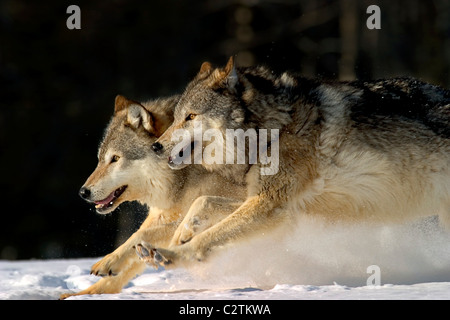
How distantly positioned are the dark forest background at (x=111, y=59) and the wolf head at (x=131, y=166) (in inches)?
359

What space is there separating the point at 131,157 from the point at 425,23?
1289 centimetres

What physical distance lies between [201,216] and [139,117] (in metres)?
1.08

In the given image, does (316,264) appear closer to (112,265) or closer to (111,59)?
(112,265)

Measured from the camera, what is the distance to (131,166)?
5703 mm

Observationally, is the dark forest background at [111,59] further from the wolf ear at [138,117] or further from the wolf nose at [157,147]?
the wolf nose at [157,147]

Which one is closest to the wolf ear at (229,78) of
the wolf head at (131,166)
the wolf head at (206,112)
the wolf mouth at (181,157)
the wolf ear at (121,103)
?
the wolf head at (206,112)

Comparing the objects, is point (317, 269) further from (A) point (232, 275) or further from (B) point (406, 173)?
(B) point (406, 173)

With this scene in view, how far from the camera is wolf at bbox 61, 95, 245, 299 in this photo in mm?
5402

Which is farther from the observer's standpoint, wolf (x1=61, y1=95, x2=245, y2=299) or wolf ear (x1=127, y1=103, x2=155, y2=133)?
wolf ear (x1=127, y1=103, x2=155, y2=133)

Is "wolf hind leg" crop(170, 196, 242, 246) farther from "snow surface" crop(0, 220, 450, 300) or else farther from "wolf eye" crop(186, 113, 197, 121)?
"wolf eye" crop(186, 113, 197, 121)

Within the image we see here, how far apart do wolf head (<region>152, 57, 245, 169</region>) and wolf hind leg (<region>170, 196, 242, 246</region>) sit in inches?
13.2

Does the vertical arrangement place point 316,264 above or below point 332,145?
below

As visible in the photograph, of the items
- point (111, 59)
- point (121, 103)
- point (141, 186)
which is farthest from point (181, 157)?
point (111, 59)

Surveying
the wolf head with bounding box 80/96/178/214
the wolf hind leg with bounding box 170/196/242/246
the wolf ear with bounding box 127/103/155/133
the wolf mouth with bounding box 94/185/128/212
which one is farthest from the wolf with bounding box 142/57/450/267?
the wolf mouth with bounding box 94/185/128/212
